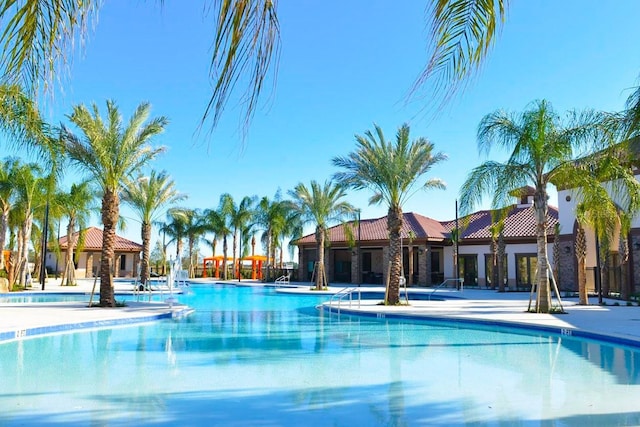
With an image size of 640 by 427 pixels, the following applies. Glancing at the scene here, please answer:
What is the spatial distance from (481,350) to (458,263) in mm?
24406

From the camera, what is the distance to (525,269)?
3228 centimetres

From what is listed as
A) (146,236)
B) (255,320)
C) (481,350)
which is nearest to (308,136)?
(255,320)

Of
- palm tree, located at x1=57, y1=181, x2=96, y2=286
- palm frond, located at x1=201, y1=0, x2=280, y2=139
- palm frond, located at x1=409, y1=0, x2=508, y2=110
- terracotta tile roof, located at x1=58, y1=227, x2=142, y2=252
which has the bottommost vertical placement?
palm frond, located at x1=201, y1=0, x2=280, y2=139

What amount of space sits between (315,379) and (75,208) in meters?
26.7

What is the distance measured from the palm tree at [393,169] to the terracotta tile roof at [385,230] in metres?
16.7

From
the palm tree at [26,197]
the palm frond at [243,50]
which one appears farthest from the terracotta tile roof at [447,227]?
the palm frond at [243,50]

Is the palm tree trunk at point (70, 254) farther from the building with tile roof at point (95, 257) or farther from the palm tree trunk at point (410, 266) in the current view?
the palm tree trunk at point (410, 266)

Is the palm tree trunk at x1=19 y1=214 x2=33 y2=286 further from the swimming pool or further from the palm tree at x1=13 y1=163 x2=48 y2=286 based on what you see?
the swimming pool

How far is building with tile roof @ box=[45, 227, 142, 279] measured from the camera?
157 ft

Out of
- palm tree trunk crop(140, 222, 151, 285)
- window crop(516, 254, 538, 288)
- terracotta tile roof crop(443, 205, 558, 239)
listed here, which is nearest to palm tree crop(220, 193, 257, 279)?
terracotta tile roof crop(443, 205, 558, 239)

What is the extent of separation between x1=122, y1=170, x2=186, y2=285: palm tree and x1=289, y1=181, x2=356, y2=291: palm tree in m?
7.26

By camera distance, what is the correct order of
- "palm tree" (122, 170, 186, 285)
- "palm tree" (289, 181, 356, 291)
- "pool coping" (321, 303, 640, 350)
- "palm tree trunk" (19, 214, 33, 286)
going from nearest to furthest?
"pool coping" (321, 303, 640, 350) < "palm tree trunk" (19, 214, 33, 286) < "palm tree" (122, 170, 186, 285) < "palm tree" (289, 181, 356, 291)

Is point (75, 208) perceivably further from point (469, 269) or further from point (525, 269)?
point (525, 269)

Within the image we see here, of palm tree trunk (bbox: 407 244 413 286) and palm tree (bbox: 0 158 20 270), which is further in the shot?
palm tree trunk (bbox: 407 244 413 286)
